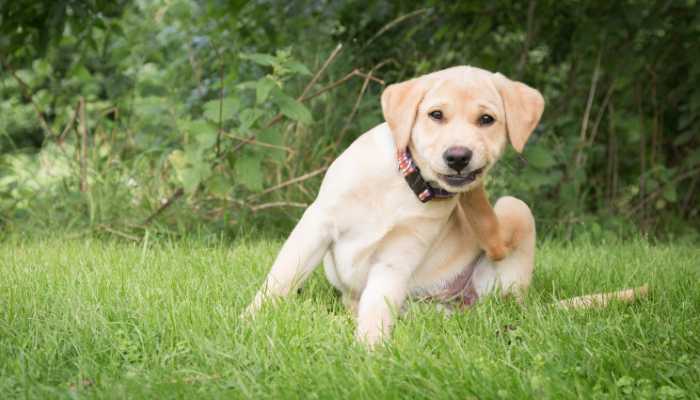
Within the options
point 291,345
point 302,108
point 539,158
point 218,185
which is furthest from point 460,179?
point 539,158

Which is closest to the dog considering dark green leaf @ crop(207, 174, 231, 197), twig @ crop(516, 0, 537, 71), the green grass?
the green grass

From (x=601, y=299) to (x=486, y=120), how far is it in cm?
99

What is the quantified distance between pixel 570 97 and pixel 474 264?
12.7 feet

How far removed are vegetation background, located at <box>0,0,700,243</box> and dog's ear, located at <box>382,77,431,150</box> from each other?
105 centimetres

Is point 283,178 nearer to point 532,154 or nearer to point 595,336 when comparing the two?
point 532,154

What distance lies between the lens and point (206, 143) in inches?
133

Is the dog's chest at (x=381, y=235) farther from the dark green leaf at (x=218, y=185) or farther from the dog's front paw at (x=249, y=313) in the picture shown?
the dark green leaf at (x=218, y=185)

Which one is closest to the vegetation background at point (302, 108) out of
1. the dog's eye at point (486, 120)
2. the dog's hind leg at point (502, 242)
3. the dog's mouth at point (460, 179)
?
the dog's hind leg at point (502, 242)

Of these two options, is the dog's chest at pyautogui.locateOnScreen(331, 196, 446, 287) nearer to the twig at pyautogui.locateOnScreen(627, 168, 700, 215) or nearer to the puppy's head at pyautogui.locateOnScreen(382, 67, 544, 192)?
the puppy's head at pyautogui.locateOnScreen(382, 67, 544, 192)

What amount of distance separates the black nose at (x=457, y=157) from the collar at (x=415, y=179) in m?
0.24

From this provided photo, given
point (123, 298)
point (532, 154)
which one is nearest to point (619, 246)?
point (532, 154)

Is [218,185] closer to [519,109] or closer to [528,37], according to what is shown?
[519,109]

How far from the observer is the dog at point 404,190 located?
7.07 feet

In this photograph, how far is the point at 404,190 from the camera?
7.66 ft
